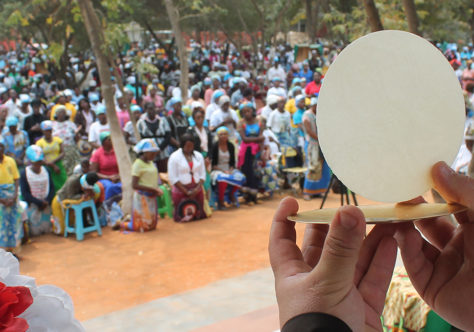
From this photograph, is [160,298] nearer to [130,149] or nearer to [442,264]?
[442,264]

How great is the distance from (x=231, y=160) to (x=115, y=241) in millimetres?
2547

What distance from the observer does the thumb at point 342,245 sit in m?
0.91

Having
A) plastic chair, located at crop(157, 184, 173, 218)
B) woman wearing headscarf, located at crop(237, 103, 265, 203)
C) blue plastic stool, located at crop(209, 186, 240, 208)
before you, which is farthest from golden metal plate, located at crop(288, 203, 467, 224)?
woman wearing headscarf, located at crop(237, 103, 265, 203)

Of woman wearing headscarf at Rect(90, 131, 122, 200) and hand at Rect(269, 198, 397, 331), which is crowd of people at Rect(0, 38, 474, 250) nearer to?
woman wearing headscarf at Rect(90, 131, 122, 200)

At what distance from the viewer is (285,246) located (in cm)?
110

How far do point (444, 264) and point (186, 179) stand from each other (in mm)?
6706

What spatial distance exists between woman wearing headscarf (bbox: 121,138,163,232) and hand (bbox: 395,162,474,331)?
20.4 feet

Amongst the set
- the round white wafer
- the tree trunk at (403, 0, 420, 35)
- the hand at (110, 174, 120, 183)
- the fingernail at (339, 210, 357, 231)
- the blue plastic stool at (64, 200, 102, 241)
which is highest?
the tree trunk at (403, 0, 420, 35)

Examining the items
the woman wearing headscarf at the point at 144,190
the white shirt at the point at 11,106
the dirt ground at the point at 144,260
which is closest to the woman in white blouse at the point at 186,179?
the dirt ground at the point at 144,260

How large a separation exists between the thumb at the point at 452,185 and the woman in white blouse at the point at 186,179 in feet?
22.5

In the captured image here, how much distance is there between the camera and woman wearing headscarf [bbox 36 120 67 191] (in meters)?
8.04


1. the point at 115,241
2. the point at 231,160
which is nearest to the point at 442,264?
the point at 115,241

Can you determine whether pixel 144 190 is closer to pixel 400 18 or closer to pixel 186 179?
pixel 186 179

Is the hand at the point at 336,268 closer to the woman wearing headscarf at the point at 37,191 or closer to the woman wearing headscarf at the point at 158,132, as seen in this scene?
the woman wearing headscarf at the point at 37,191
